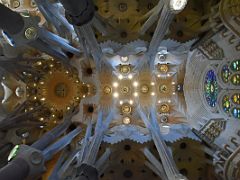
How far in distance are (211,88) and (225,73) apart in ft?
4.41

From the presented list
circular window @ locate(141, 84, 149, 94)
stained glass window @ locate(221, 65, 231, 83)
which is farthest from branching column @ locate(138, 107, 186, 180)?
stained glass window @ locate(221, 65, 231, 83)

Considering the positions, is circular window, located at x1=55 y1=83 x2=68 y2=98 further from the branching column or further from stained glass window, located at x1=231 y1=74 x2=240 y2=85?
stained glass window, located at x1=231 y1=74 x2=240 y2=85

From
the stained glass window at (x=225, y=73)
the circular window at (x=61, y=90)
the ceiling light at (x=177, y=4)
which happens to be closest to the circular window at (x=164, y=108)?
the stained glass window at (x=225, y=73)

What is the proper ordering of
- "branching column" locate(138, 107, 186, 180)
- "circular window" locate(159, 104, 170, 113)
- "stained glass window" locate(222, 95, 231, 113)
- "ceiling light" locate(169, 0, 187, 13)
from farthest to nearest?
1. "circular window" locate(159, 104, 170, 113)
2. "stained glass window" locate(222, 95, 231, 113)
3. "branching column" locate(138, 107, 186, 180)
4. "ceiling light" locate(169, 0, 187, 13)

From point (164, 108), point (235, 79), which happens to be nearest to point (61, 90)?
point (164, 108)

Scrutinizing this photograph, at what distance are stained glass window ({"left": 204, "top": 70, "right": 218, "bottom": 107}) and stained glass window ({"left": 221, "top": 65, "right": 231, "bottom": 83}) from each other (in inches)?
23.7

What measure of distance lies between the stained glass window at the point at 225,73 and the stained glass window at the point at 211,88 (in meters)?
0.60

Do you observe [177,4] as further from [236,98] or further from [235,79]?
[236,98]

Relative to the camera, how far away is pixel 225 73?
1439 cm

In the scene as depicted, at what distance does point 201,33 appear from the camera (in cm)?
1516

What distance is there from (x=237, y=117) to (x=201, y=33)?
3.39 m

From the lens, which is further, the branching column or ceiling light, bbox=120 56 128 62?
ceiling light, bbox=120 56 128 62

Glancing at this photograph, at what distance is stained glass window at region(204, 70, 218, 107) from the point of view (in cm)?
1520

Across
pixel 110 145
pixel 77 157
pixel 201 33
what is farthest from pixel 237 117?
pixel 77 157
